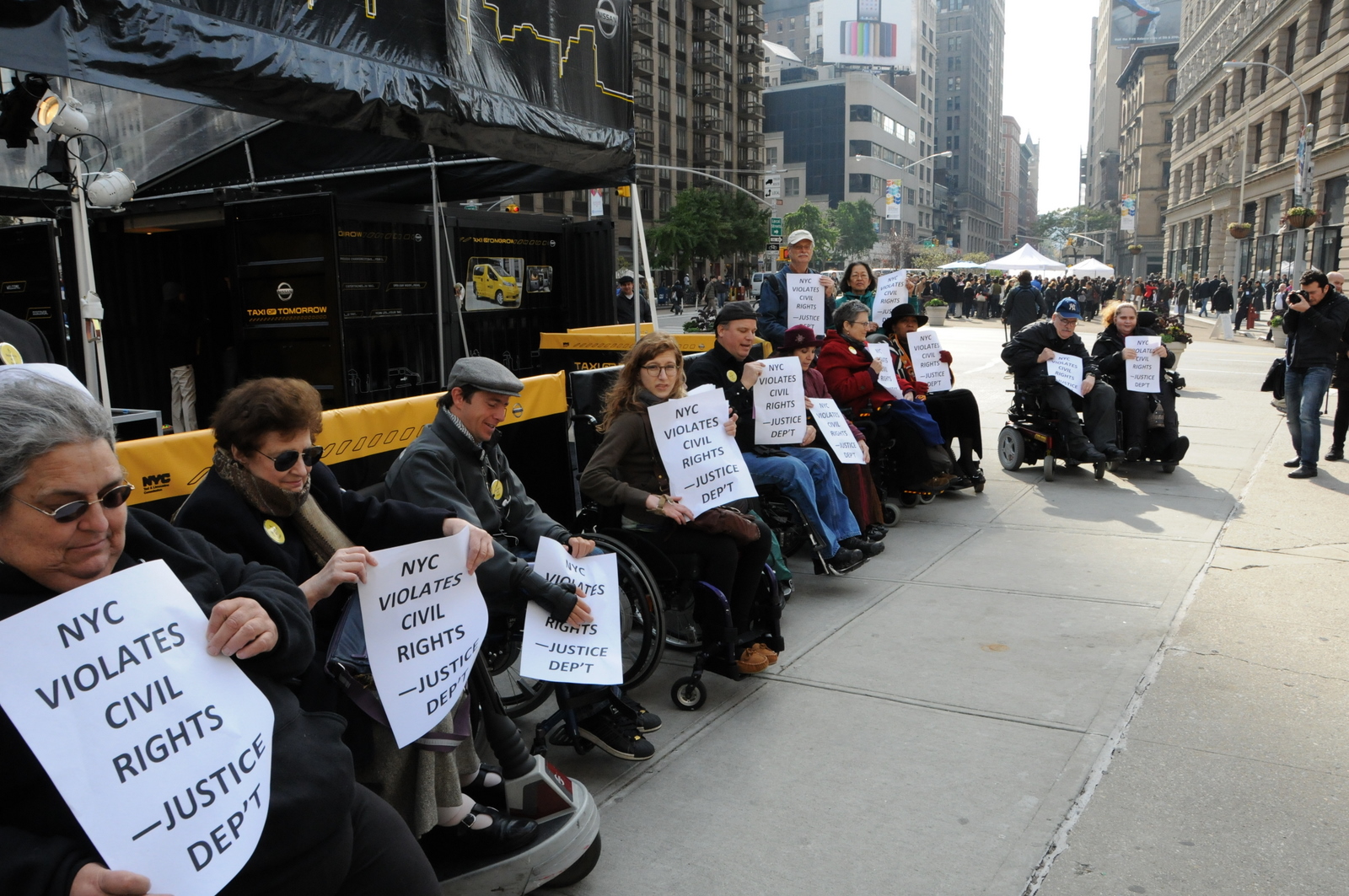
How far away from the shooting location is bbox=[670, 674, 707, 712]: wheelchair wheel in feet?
14.5

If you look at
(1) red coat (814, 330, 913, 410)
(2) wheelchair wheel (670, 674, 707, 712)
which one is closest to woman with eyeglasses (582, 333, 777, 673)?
(2) wheelchair wheel (670, 674, 707, 712)

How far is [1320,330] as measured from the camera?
30.3 feet

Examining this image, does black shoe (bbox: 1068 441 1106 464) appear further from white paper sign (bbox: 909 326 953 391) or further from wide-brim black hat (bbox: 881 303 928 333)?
wide-brim black hat (bbox: 881 303 928 333)

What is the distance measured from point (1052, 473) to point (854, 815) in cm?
692

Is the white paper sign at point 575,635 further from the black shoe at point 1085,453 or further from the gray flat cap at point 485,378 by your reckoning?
the black shoe at point 1085,453

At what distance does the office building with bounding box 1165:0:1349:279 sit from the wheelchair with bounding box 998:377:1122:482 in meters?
29.4

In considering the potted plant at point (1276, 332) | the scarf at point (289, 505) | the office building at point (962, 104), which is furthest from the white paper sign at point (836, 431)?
the office building at point (962, 104)

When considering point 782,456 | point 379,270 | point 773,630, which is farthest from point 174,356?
point 773,630

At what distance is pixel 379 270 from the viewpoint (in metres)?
8.80

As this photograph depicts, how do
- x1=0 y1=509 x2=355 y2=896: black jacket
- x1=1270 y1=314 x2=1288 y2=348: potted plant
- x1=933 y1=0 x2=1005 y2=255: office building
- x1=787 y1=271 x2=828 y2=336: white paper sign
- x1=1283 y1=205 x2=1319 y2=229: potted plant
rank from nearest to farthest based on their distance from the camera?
x1=0 y1=509 x2=355 y2=896: black jacket, x1=787 y1=271 x2=828 y2=336: white paper sign, x1=1270 y1=314 x2=1288 y2=348: potted plant, x1=1283 y1=205 x2=1319 y2=229: potted plant, x1=933 y1=0 x2=1005 y2=255: office building

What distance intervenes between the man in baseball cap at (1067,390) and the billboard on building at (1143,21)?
126m

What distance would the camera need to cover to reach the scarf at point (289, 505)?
2703 mm

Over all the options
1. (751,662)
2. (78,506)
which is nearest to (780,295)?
(751,662)

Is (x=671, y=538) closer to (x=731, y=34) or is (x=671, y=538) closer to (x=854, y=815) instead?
(x=854, y=815)
